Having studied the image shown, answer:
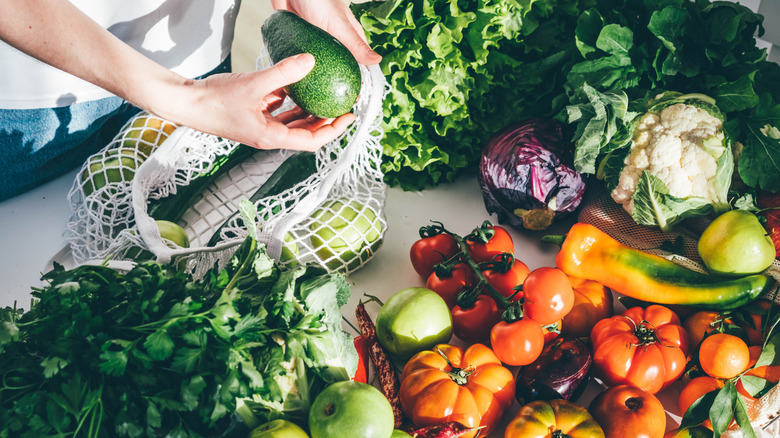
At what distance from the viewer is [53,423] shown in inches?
23.5

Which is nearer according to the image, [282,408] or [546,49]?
[282,408]

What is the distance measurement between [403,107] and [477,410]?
0.66m

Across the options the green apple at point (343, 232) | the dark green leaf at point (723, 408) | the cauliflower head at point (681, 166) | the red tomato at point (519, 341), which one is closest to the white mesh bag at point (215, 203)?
the green apple at point (343, 232)

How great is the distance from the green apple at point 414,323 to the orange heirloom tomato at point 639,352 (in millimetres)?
282

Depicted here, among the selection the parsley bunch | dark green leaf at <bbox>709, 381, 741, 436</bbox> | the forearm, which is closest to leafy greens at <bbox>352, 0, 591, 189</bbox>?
the forearm

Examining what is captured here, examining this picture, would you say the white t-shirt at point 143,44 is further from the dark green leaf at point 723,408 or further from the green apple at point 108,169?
the dark green leaf at point 723,408

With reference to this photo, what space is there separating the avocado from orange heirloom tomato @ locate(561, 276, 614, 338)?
0.61m

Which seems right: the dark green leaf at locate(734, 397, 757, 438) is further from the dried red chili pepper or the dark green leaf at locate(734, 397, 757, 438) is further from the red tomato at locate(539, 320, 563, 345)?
the dried red chili pepper

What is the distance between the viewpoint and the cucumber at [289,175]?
3.69 ft

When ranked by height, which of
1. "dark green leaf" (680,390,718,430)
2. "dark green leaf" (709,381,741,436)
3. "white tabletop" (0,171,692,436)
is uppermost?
"white tabletop" (0,171,692,436)

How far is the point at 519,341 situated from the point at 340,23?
0.72m

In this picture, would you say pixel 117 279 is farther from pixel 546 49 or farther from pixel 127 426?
pixel 546 49

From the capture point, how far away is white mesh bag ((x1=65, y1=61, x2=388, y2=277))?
3.21 feet

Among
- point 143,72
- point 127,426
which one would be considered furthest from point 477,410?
point 143,72
